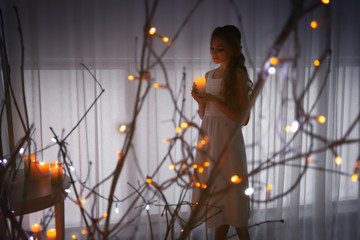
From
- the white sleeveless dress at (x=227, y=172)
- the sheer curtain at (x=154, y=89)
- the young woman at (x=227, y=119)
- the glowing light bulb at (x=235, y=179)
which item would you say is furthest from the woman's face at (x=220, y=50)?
the glowing light bulb at (x=235, y=179)

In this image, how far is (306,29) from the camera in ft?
7.84

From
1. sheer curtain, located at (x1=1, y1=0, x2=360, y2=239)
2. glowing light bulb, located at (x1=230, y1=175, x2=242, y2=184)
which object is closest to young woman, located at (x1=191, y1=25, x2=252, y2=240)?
sheer curtain, located at (x1=1, y1=0, x2=360, y2=239)

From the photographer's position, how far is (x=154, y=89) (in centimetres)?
218

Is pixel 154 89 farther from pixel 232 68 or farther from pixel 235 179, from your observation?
pixel 235 179

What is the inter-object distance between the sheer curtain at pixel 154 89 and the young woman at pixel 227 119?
341mm

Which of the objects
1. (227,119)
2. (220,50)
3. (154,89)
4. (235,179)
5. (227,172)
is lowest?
(227,172)

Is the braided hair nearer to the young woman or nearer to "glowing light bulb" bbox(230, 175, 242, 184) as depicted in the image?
the young woman

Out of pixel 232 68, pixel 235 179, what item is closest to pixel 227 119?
pixel 232 68

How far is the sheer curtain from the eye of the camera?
6.70 ft

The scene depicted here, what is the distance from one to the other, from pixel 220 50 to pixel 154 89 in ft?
2.33

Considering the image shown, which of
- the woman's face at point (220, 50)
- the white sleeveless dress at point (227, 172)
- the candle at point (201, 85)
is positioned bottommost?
the white sleeveless dress at point (227, 172)

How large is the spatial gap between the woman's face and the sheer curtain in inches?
17.0

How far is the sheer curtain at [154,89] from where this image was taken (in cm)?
204

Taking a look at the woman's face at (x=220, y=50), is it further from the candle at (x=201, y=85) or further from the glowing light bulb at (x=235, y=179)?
the glowing light bulb at (x=235, y=179)
